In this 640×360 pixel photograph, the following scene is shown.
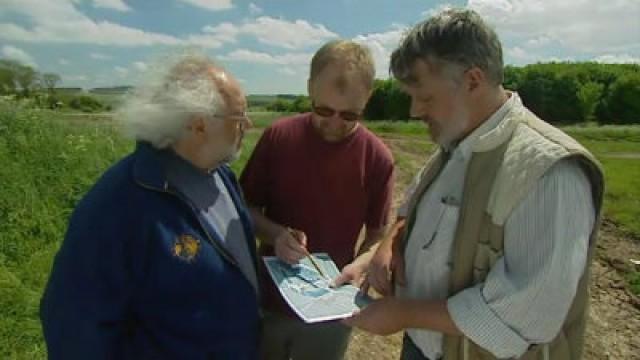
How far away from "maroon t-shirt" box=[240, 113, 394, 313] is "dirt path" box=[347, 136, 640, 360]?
2318 millimetres

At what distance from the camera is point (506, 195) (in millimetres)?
1704

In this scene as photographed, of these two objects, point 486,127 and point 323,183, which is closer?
point 486,127

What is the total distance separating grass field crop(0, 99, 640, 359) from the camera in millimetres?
4281

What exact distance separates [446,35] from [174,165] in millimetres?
1057

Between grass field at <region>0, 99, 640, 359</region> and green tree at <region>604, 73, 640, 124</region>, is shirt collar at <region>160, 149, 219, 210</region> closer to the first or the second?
grass field at <region>0, 99, 640, 359</region>

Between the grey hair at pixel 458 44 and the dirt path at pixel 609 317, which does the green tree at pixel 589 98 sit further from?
the grey hair at pixel 458 44

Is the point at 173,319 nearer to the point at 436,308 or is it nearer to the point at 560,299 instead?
the point at 436,308

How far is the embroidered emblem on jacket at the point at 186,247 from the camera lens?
6.64 ft

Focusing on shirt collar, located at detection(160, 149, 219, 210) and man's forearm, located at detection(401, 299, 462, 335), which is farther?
shirt collar, located at detection(160, 149, 219, 210)

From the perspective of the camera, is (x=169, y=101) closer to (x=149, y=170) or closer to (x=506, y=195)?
(x=149, y=170)

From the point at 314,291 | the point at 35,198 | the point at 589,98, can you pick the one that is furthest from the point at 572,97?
the point at 314,291

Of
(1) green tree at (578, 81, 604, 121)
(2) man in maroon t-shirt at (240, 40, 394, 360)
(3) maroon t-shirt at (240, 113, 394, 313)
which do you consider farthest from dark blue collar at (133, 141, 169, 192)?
(1) green tree at (578, 81, 604, 121)

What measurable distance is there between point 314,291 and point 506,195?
95 cm

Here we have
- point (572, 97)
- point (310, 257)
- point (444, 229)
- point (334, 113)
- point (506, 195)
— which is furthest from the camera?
point (572, 97)
